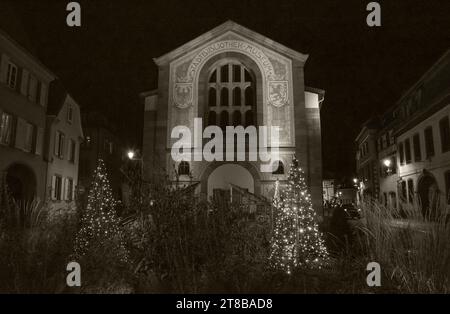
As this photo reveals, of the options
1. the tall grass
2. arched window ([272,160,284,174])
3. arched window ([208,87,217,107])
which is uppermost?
arched window ([208,87,217,107])

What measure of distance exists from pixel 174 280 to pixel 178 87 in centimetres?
1790

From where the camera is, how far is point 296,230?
27.8 feet

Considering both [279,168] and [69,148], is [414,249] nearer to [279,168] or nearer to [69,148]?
[279,168]

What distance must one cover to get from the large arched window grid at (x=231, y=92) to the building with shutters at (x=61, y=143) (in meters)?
9.17

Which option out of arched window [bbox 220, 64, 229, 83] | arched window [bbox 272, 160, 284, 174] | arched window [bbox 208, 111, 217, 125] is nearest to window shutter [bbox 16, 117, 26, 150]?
arched window [bbox 208, 111, 217, 125]

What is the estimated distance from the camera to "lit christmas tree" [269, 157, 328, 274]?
7900 mm

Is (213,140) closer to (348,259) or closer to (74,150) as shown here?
(74,150)

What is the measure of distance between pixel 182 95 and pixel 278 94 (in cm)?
607

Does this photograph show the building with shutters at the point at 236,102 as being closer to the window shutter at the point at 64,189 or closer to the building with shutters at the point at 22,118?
the window shutter at the point at 64,189

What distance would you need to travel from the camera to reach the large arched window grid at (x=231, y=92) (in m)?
22.4

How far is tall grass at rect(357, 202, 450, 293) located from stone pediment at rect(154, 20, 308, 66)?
17.6 m

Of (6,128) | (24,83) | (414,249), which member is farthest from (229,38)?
(414,249)

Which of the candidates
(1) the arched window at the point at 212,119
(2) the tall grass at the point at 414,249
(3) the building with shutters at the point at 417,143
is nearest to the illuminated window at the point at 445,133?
(3) the building with shutters at the point at 417,143

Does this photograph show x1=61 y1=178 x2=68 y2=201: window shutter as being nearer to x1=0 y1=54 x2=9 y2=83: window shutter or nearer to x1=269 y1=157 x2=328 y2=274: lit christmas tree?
x1=0 y1=54 x2=9 y2=83: window shutter
